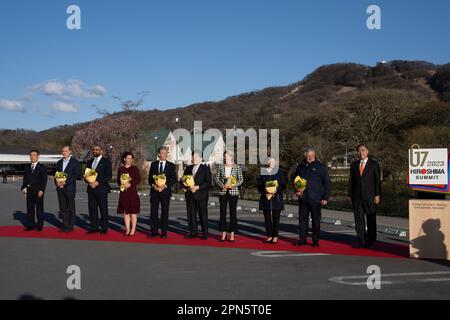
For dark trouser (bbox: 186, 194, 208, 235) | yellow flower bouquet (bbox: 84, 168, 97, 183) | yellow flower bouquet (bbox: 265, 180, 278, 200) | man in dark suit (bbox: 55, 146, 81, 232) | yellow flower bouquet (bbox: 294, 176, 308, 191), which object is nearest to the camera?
yellow flower bouquet (bbox: 294, 176, 308, 191)

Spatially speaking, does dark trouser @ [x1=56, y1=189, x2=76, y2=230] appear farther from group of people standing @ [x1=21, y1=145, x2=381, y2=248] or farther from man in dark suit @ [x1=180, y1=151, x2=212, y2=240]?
man in dark suit @ [x1=180, y1=151, x2=212, y2=240]

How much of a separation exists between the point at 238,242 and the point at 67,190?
4.69 meters

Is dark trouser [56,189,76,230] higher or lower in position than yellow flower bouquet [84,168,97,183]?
lower

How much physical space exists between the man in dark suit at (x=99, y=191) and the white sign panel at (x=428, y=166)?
719cm

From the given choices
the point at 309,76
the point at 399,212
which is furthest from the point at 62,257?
the point at 309,76

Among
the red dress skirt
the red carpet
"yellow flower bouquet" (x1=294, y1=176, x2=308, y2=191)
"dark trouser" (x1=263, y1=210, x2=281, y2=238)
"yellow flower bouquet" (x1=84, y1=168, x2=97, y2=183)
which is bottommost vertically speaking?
the red carpet

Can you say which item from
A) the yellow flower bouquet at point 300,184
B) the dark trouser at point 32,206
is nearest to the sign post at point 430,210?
the yellow flower bouquet at point 300,184

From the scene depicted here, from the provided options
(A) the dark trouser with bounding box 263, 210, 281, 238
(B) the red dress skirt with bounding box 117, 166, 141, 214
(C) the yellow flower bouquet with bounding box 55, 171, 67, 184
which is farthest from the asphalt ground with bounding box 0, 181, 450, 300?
(C) the yellow flower bouquet with bounding box 55, 171, 67, 184

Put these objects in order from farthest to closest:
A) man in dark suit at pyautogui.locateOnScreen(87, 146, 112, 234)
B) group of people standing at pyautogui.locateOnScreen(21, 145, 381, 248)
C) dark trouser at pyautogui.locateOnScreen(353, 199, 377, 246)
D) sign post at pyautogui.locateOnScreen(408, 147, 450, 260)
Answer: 1. man in dark suit at pyautogui.locateOnScreen(87, 146, 112, 234)
2. group of people standing at pyautogui.locateOnScreen(21, 145, 381, 248)
3. dark trouser at pyautogui.locateOnScreen(353, 199, 377, 246)
4. sign post at pyautogui.locateOnScreen(408, 147, 450, 260)

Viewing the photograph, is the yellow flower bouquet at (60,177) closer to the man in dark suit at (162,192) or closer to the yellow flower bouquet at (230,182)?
the man in dark suit at (162,192)

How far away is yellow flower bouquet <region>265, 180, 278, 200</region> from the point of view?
12.1 metres

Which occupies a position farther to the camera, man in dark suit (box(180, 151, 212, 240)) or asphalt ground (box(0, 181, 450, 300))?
man in dark suit (box(180, 151, 212, 240))

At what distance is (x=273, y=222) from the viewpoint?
484 inches
